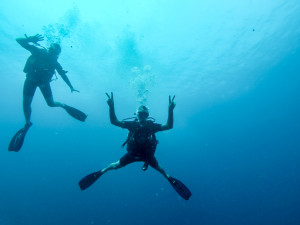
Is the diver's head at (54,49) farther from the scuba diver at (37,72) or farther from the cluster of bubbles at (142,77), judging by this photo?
the cluster of bubbles at (142,77)

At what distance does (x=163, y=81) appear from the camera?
25156mm

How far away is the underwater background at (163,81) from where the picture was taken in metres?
15.8

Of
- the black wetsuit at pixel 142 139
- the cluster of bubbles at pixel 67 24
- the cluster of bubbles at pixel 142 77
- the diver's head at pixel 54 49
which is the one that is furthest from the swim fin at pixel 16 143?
the cluster of bubbles at pixel 142 77

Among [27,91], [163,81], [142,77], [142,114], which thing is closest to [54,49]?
[27,91]

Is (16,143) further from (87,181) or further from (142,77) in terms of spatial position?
(142,77)

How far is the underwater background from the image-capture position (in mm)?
15820

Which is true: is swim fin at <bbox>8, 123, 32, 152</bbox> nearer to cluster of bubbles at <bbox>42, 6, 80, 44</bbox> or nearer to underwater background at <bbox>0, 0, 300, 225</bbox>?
underwater background at <bbox>0, 0, 300, 225</bbox>

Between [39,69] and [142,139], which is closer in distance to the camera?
[142,139]

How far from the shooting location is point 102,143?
8894cm

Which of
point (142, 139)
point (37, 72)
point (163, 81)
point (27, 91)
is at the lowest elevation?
point (142, 139)

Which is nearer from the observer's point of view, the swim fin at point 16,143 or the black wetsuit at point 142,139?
the black wetsuit at point 142,139

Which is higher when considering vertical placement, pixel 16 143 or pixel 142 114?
pixel 16 143

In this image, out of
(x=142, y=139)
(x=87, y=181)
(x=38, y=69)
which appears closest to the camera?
(x=142, y=139)

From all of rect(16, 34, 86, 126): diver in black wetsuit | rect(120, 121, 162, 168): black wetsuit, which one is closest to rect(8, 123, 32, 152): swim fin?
rect(16, 34, 86, 126): diver in black wetsuit
